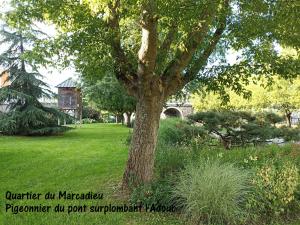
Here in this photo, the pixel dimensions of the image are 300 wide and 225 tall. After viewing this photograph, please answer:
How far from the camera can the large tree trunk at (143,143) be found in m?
7.22

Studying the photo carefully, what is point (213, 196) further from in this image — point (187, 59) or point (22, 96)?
point (22, 96)

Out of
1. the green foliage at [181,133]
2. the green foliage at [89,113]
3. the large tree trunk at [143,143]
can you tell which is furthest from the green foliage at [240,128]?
the green foliage at [89,113]

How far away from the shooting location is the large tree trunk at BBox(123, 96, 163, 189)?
722cm

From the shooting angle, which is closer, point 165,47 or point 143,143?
point 143,143

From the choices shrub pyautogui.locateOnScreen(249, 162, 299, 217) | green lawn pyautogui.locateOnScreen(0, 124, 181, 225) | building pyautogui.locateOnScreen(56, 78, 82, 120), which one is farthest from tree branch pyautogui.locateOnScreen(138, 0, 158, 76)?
building pyautogui.locateOnScreen(56, 78, 82, 120)

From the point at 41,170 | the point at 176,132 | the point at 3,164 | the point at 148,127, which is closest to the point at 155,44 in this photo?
the point at 148,127

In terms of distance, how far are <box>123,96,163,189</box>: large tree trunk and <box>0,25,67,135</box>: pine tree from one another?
13748 millimetres

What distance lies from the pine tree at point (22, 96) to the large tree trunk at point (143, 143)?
13.7 meters

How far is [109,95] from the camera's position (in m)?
26.4

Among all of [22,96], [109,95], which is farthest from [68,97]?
[22,96]

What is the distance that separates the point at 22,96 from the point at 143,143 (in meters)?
14.3

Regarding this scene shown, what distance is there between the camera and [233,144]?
14.3 meters

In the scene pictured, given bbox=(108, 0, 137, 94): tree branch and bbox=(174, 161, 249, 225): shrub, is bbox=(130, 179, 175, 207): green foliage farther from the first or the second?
bbox=(108, 0, 137, 94): tree branch

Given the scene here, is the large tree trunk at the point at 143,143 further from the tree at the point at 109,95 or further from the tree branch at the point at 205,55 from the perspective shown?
the tree at the point at 109,95
